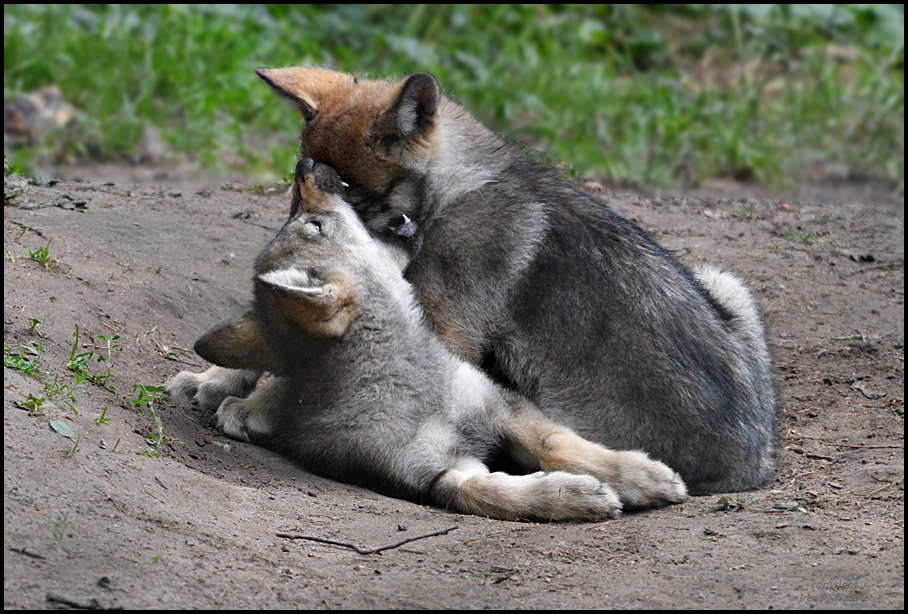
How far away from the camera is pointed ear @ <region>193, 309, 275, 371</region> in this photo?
4297 millimetres

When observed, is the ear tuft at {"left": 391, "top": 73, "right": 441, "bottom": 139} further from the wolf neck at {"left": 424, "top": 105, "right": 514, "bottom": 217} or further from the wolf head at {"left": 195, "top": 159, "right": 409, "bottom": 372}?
the wolf head at {"left": 195, "top": 159, "right": 409, "bottom": 372}

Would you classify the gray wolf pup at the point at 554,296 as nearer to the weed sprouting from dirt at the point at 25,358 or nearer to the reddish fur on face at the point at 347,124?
the reddish fur on face at the point at 347,124

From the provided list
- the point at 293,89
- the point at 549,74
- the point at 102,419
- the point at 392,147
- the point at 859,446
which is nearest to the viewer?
the point at 102,419

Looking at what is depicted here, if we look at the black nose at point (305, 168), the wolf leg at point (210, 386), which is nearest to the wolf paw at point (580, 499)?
the wolf leg at point (210, 386)

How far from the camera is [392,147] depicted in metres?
4.81

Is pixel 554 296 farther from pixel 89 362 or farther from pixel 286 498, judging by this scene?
pixel 89 362

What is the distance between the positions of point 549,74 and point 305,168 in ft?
23.9

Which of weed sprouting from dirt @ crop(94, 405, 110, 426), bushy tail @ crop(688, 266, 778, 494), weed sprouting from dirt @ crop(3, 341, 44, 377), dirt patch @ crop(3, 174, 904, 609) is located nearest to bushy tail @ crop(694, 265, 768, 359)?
bushy tail @ crop(688, 266, 778, 494)

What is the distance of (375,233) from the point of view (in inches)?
186

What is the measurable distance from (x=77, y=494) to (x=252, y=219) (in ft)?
12.0

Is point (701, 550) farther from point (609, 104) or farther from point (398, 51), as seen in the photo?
point (398, 51)

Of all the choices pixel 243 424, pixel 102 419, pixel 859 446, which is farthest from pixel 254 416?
pixel 859 446

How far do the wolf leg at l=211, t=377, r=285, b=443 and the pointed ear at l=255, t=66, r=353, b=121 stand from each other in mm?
1358

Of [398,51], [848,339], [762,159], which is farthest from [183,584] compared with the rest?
[398,51]
